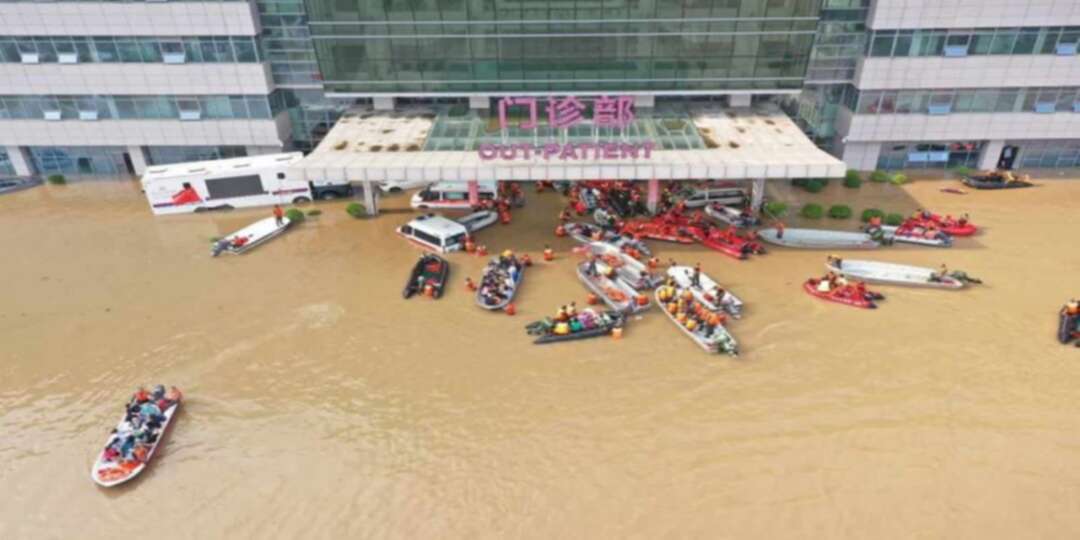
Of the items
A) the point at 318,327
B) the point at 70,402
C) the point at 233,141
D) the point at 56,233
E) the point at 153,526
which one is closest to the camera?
the point at 153,526

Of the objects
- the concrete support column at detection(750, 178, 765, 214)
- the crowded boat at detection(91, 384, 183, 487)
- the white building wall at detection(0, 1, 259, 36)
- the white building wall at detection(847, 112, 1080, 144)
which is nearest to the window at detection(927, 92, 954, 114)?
the white building wall at detection(847, 112, 1080, 144)

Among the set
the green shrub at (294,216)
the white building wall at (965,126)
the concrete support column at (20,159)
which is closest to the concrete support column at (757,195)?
the white building wall at (965,126)

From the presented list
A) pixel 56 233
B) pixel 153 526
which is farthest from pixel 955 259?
pixel 56 233

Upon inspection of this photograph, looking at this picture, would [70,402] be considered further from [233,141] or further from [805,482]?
[805,482]

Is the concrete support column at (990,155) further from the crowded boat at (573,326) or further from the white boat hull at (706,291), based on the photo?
the crowded boat at (573,326)

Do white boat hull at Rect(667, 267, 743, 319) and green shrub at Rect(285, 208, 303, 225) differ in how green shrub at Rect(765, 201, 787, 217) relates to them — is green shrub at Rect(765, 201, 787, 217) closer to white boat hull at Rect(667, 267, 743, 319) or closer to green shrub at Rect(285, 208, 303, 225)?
white boat hull at Rect(667, 267, 743, 319)

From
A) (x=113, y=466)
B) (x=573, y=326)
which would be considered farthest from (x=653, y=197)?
(x=113, y=466)

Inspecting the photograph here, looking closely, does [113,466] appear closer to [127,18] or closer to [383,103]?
[383,103]
